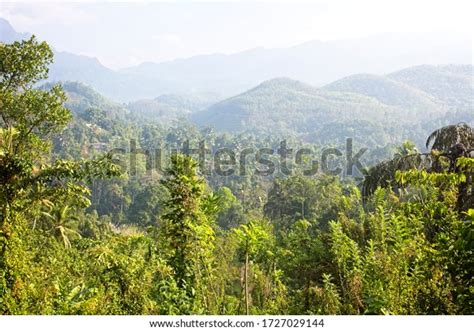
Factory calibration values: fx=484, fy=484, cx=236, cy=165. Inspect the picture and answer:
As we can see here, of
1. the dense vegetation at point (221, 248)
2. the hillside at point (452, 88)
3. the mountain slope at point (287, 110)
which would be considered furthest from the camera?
the hillside at point (452, 88)

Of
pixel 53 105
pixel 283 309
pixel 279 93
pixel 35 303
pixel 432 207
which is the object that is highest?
pixel 279 93

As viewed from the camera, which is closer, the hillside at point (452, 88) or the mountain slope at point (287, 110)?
the mountain slope at point (287, 110)

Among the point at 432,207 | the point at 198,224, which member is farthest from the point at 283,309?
the point at 432,207

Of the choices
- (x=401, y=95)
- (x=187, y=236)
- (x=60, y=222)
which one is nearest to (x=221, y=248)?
(x=187, y=236)

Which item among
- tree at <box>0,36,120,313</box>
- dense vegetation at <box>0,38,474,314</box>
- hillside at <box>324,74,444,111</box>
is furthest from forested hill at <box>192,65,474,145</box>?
dense vegetation at <box>0,38,474,314</box>

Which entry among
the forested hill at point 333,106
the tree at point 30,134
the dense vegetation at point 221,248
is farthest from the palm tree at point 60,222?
A: the forested hill at point 333,106

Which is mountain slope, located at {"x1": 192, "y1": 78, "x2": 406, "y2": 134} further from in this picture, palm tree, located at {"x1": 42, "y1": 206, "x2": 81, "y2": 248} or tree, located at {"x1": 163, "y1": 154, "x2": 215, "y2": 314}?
tree, located at {"x1": 163, "y1": 154, "x2": 215, "y2": 314}

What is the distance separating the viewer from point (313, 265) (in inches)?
225

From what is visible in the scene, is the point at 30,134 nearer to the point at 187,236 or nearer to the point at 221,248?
the point at 221,248

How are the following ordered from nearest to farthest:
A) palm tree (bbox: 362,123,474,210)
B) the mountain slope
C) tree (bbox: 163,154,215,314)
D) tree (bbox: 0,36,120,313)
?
palm tree (bbox: 362,123,474,210) → tree (bbox: 163,154,215,314) → tree (bbox: 0,36,120,313) → the mountain slope

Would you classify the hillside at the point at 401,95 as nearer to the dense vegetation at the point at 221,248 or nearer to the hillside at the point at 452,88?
the hillside at the point at 452,88

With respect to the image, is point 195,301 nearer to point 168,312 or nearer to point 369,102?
point 168,312

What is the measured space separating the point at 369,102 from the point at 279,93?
33898 mm

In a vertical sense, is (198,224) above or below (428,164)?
below
